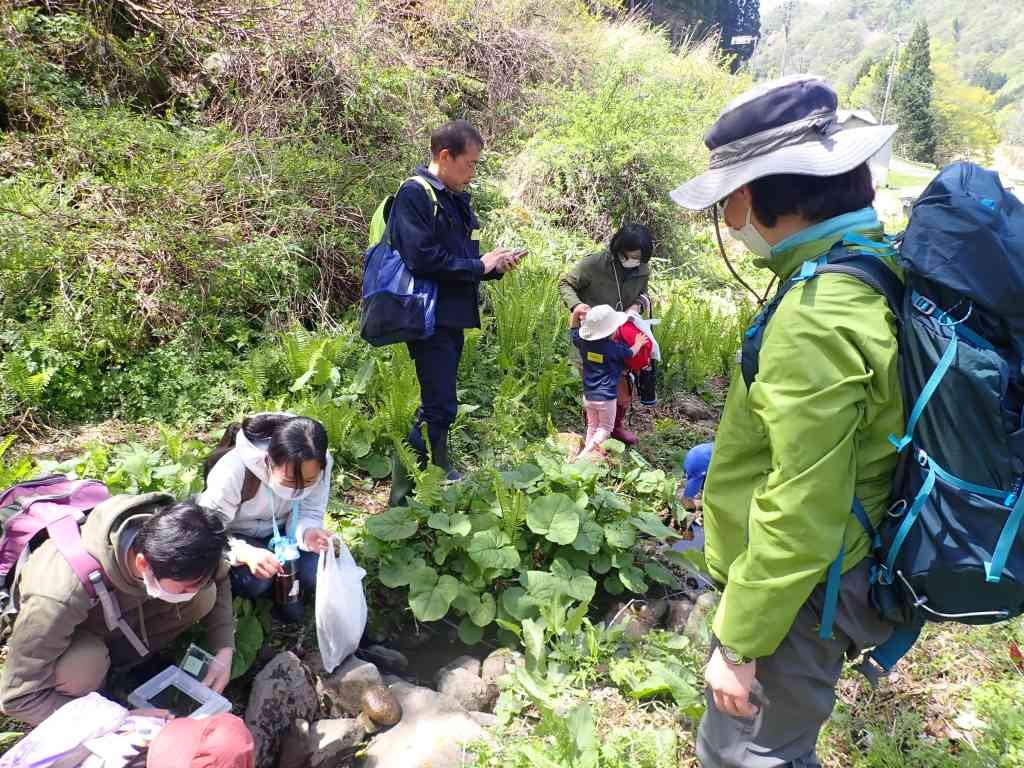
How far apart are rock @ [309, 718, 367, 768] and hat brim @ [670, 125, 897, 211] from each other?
2290 millimetres

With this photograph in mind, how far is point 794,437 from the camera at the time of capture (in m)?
1.25

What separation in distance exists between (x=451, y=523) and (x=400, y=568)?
312 mm

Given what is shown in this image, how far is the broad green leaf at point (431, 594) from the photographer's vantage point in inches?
112

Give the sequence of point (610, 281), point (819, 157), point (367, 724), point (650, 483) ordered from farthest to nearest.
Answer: point (610, 281), point (650, 483), point (367, 724), point (819, 157)

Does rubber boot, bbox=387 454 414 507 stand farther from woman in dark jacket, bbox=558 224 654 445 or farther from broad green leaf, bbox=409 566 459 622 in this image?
woman in dark jacket, bbox=558 224 654 445

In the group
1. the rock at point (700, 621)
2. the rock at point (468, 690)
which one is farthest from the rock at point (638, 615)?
the rock at point (468, 690)

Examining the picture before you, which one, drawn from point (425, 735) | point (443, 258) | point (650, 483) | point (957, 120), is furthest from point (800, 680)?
point (957, 120)

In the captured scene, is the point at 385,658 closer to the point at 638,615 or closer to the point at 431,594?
the point at 431,594

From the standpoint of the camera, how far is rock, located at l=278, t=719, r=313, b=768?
2426mm

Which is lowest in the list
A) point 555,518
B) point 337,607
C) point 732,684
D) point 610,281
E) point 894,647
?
point 337,607

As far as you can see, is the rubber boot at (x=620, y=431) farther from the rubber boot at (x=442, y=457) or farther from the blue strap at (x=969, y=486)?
the blue strap at (x=969, y=486)

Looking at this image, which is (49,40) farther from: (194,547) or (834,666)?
(834,666)

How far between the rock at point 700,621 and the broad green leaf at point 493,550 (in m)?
0.83

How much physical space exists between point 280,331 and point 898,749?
449 cm
